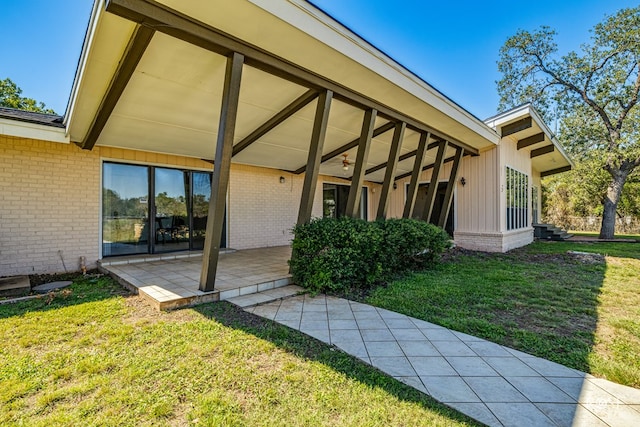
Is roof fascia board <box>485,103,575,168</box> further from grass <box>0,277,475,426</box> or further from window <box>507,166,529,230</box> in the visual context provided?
grass <box>0,277,475,426</box>

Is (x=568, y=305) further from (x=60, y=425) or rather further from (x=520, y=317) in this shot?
(x=60, y=425)

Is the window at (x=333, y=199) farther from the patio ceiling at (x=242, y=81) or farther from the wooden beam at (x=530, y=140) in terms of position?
the wooden beam at (x=530, y=140)

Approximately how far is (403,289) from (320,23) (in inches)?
158

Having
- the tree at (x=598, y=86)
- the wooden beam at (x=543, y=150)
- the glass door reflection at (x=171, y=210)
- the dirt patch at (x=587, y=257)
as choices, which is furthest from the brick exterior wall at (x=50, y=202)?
the tree at (x=598, y=86)

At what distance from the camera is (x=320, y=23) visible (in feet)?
11.9

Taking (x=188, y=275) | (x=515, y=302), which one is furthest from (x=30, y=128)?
(x=515, y=302)

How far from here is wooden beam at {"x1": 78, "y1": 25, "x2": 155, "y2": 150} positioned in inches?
124

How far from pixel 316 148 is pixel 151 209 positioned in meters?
4.60

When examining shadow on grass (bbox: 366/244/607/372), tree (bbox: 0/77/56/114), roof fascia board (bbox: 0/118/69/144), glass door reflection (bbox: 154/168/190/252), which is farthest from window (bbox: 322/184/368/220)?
tree (bbox: 0/77/56/114)

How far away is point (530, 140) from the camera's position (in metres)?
9.80

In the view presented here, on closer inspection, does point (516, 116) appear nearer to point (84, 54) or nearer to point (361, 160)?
point (361, 160)

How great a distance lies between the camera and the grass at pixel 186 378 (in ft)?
6.01

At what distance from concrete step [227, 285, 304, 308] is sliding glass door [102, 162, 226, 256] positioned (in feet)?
13.0

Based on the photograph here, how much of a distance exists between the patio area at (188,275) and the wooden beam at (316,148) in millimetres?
1237
